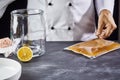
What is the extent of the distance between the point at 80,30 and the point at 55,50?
529 millimetres

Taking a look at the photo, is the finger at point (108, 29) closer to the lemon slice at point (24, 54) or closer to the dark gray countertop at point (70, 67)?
the dark gray countertop at point (70, 67)

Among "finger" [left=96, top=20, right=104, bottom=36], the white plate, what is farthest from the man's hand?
the white plate

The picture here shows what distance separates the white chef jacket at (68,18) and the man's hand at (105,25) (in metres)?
0.24

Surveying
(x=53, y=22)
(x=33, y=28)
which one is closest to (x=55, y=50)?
(x=33, y=28)

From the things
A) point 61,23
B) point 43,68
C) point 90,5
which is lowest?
point 43,68

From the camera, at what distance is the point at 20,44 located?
118 cm

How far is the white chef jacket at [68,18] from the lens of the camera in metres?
1.66

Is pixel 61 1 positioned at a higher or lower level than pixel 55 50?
higher

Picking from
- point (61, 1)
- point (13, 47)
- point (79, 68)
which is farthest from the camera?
point (61, 1)

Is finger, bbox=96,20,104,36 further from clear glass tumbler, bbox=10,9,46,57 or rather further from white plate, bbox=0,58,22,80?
white plate, bbox=0,58,22,80

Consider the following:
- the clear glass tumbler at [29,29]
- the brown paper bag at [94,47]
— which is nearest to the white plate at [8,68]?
the clear glass tumbler at [29,29]

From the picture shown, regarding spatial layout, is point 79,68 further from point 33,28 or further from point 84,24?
point 84,24

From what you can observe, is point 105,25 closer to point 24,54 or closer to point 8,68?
point 24,54

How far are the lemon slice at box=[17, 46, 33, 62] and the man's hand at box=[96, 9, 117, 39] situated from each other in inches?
15.6
